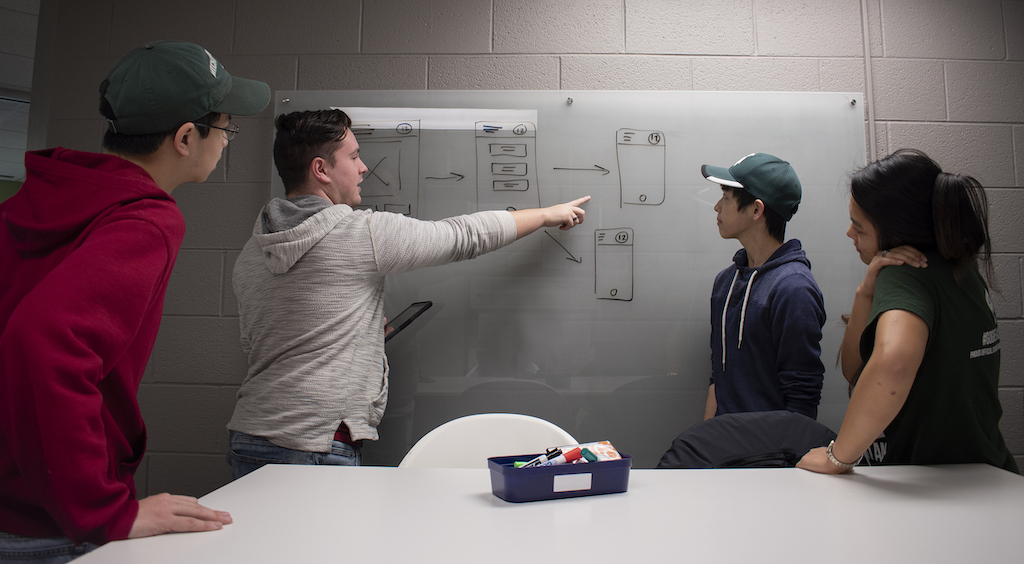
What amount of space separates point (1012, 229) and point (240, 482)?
8.62 feet

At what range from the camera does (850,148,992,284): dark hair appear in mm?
1191

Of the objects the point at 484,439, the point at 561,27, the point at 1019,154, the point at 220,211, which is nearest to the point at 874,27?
the point at 1019,154

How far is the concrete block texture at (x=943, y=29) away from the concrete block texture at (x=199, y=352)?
8.74 feet

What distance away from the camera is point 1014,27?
2.14m

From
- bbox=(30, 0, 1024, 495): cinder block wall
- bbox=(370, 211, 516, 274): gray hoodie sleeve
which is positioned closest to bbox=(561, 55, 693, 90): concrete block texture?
bbox=(30, 0, 1024, 495): cinder block wall

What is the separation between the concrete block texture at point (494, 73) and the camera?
209cm

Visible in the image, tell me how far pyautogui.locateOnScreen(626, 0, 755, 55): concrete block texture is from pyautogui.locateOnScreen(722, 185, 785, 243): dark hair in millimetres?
621

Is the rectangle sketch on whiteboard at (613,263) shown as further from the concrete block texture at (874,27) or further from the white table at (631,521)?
the concrete block texture at (874,27)

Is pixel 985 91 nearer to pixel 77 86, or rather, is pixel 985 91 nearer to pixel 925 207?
pixel 925 207

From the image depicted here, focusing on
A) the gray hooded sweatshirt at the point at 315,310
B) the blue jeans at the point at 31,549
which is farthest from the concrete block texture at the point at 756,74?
the blue jeans at the point at 31,549

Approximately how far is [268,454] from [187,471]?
0.76 metres

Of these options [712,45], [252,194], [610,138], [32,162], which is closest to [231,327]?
[252,194]

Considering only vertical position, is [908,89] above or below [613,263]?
above

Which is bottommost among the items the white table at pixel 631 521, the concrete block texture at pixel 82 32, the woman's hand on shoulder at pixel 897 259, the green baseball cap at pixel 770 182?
the white table at pixel 631 521
